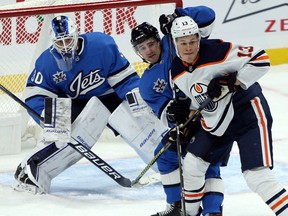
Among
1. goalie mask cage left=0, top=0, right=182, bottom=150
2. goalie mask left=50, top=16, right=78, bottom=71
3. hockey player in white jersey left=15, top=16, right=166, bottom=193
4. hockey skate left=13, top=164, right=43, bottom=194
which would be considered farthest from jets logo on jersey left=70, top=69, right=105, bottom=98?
goalie mask cage left=0, top=0, right=182, bottom=150

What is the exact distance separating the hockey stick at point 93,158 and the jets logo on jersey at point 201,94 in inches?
40.8

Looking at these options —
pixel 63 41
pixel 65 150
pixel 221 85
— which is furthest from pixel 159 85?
pixel 65 150

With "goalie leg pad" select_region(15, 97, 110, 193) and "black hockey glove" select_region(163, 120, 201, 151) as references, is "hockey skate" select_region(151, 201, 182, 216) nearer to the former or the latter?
"black hockey glove" select_region(163, 120, 201, 151)

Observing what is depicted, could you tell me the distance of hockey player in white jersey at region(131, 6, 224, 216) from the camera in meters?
3.99

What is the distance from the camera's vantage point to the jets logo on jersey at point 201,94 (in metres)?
3.74

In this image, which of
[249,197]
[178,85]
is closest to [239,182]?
[249,197]

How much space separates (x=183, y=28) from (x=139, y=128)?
110cm

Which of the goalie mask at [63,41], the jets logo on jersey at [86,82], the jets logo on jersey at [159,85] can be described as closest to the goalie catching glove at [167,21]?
the jets logo on jersey at [159,85]

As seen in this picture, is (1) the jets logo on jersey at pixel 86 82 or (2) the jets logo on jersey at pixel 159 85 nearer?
(2) the jets logo on jersey at pixel 159 85

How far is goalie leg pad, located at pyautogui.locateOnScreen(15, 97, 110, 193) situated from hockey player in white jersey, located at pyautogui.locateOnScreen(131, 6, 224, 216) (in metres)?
0.62

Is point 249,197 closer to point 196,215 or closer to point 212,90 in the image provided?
point 196,215

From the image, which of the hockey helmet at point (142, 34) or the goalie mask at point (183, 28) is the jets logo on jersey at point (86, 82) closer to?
the hockey helmet at point (142, 34)

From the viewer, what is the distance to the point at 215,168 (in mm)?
4074

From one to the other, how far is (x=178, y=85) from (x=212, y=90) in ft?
0.66
